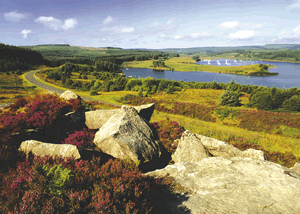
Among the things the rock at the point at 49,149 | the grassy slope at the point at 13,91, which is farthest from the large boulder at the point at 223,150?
the grassy slope at the point at 13,91

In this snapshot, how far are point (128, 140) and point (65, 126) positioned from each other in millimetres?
4746

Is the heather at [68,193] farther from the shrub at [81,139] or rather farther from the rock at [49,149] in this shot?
the shrub at [81,139]

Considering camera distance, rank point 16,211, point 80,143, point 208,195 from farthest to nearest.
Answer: point 80,143
point 208,195
point 16,211

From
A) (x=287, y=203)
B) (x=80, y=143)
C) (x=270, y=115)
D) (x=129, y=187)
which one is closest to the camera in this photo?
(x=129, y=187)

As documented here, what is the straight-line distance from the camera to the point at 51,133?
28.7ft

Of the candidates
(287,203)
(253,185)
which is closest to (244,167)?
(253,185)

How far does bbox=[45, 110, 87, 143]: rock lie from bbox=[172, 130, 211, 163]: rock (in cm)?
674

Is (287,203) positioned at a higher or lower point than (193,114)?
higher

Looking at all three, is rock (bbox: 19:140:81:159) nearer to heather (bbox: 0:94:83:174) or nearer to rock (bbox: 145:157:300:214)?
heather (bbox: 0:94:83:174)

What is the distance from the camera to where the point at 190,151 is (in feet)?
29.7

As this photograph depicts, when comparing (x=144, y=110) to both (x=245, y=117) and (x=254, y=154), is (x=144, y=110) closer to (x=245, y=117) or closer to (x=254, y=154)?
(x=254, y=154)

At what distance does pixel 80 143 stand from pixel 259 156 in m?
10.1

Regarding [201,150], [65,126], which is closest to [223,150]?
[201,150]

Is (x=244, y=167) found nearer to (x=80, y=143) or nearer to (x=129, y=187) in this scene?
(x=129, y=187)
